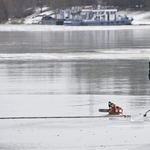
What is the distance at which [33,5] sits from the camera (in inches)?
4296

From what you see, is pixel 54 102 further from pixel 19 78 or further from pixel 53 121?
pixel 19 78

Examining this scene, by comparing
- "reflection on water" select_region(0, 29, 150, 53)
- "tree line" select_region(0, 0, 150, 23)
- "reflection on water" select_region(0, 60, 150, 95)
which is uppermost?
"tree line" select_region(0, 0, 150, 23)

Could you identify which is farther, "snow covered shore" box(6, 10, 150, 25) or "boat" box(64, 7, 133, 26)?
"snow covered shore" box(6, 10, 150, 25)

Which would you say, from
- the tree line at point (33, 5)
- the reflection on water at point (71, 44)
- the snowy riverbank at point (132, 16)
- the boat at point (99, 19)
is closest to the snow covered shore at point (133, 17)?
the snowy riverbank at point (132, 16)

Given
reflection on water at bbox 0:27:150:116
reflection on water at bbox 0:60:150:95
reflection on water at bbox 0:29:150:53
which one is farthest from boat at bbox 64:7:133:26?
reflection on water at bbox 0:60:150:95

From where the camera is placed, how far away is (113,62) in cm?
1738

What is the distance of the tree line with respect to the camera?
97750 millimetres

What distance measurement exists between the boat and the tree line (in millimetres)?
11807

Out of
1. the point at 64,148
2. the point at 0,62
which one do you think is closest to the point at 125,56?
the point at 0,62

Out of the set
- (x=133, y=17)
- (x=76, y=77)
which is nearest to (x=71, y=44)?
(x=76, y=77)

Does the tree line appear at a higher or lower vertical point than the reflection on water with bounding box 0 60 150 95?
higher

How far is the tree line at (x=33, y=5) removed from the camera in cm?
9775

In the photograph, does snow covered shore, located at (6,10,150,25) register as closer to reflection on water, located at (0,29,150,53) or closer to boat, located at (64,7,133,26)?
boat, located at (64,7,133,26)

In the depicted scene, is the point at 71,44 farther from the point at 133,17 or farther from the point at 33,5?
the point at 33,5
